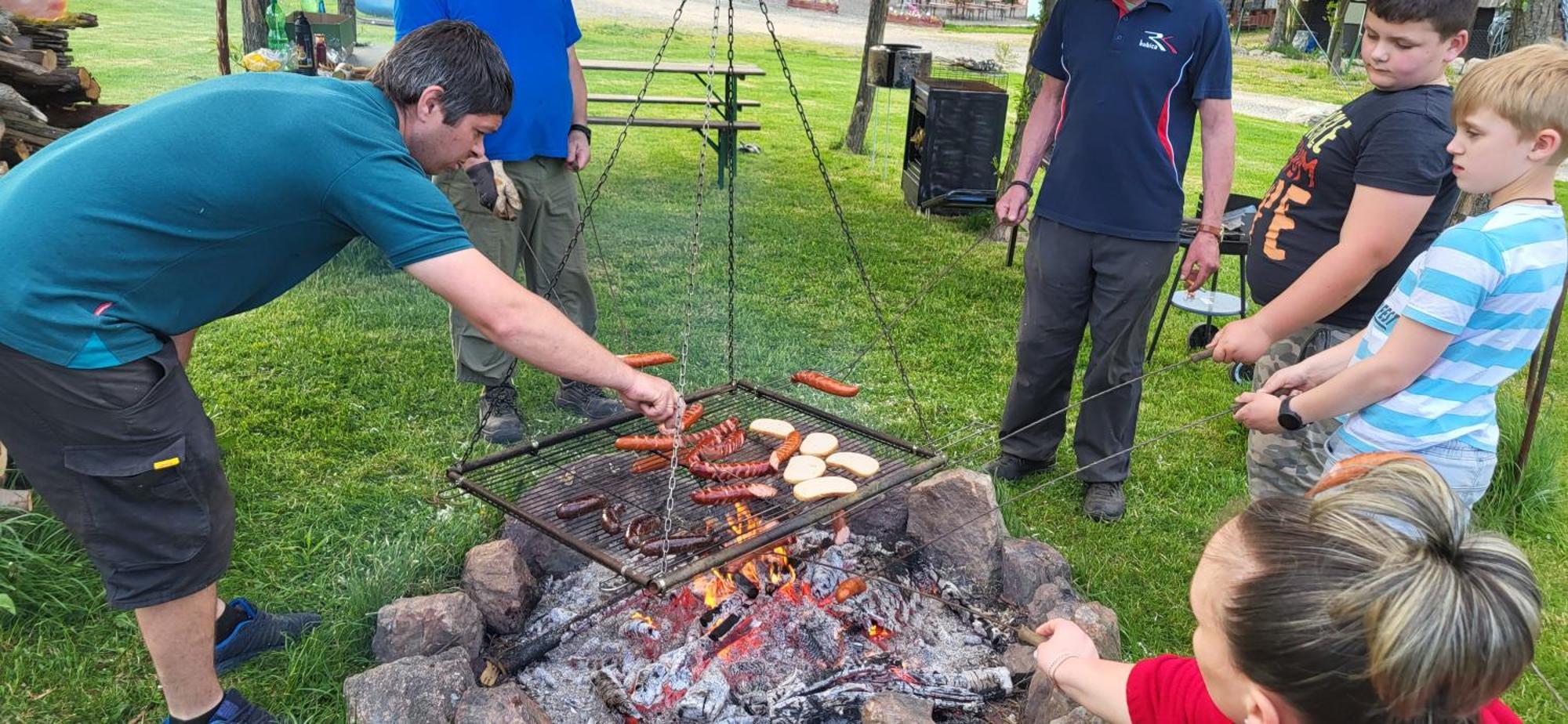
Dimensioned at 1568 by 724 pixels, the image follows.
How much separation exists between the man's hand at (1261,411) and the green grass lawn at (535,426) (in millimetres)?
1022

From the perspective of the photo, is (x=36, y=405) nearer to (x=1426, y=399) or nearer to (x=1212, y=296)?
(x=1426, y=399)

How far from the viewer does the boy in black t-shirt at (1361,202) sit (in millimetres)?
2900

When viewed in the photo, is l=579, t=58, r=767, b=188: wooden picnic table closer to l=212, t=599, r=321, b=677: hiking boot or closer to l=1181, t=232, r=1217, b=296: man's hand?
l=1181, t=232, r=1217, b=296: man's hand

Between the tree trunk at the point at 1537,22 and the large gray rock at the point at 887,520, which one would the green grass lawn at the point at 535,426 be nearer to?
the large gray rock at the point at 887,520

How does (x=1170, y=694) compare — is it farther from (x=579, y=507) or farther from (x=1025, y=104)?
(x=1025, y=104)

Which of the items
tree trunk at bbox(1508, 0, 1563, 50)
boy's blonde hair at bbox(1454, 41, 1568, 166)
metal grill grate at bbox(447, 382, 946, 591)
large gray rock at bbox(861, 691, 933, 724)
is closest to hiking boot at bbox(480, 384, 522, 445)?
metal grill grate at bbox(447, 382, 946, 591)

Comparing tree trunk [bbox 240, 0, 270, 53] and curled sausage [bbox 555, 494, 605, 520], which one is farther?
tree trunk [bbox 240, 0, 270, 53]

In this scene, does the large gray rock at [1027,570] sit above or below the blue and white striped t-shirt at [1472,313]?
below

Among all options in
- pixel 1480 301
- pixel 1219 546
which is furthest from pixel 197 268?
pixel 1480 301

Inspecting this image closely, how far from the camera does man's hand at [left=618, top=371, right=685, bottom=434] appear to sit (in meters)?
2.57

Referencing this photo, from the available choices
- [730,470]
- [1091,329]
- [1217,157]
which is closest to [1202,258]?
[1217,157]

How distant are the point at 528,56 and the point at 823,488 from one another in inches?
101

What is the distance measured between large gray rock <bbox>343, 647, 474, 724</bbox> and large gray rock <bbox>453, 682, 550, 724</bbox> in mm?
57

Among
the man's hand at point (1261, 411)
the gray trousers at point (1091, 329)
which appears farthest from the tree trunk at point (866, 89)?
the man's hand at point (1261, 411)
